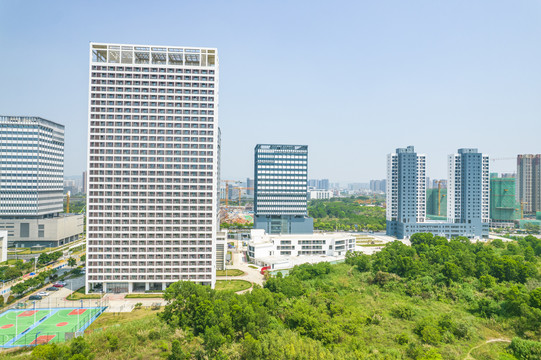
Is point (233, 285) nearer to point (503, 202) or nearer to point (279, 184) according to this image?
point (279, 184)

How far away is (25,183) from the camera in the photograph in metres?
70.3

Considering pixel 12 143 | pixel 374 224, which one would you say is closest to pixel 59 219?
pixel 12 143

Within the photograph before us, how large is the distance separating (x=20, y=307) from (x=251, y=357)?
3222 cm

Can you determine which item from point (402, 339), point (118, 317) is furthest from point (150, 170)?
point (402, 339)

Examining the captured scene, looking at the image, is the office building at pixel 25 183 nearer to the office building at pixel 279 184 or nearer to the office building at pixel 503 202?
the office building at pixel 279 184

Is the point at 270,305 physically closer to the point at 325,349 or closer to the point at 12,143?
the point at 325,349

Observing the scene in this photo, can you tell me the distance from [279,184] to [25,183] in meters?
53.5

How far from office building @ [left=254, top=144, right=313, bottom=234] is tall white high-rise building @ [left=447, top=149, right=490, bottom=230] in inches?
1661

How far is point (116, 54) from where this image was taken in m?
46.0

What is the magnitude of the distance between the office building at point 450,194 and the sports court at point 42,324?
7230 centimetres

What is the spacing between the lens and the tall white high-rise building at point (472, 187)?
3314 inches

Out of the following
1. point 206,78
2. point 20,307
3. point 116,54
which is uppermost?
point 116,54

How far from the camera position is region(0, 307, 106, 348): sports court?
3023cm

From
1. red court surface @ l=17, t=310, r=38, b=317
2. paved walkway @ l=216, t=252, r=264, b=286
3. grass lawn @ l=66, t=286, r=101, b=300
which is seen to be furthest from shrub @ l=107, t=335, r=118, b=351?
paved walkway @ l=216, t=252, r=264, b=286
